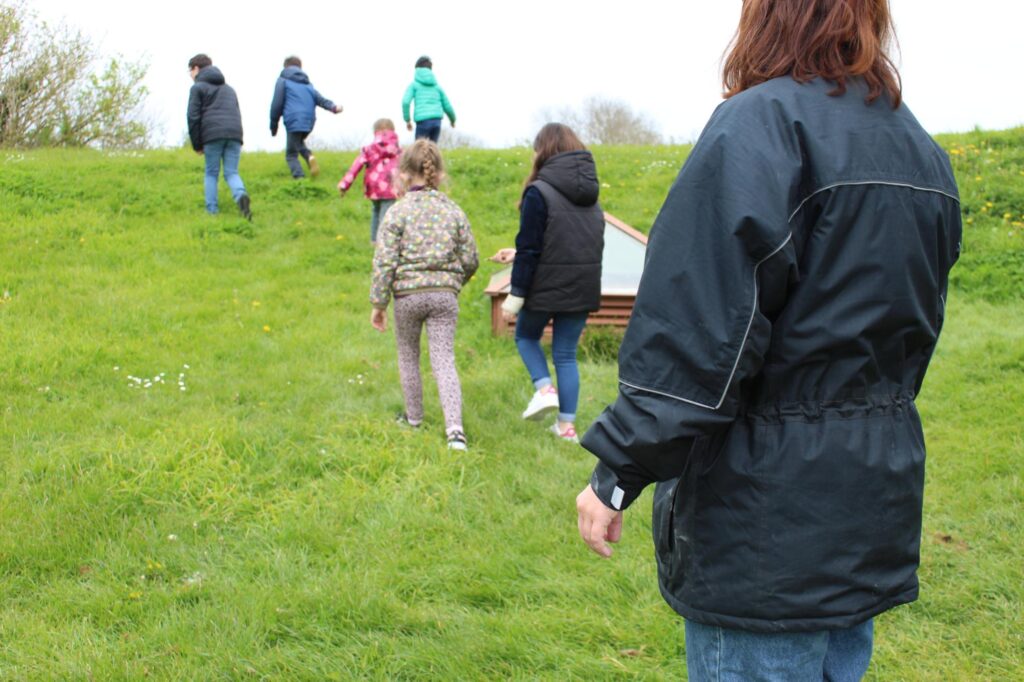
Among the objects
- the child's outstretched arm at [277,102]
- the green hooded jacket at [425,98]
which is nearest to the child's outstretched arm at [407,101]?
the green hooded jacket at [425,98]

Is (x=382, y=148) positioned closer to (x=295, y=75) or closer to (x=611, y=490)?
(x=295, y=75)

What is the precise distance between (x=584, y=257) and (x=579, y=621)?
8.42 feet

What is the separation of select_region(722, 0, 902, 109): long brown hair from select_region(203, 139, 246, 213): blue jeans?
31.2ft

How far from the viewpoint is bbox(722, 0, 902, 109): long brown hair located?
5.74 ft

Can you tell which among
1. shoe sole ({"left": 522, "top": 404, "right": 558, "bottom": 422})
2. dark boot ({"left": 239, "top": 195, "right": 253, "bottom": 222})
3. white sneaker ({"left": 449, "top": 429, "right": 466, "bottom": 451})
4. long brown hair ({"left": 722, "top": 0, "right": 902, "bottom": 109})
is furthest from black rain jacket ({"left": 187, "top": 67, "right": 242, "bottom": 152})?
long brown hair ({"left": 722, "top": 0, "right": 902, "bottom": 109})

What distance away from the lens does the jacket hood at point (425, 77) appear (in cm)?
1238

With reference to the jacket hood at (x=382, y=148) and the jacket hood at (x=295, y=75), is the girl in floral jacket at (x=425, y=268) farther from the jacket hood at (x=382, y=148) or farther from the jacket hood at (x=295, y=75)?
the jacket hood at (x=295, y=75)

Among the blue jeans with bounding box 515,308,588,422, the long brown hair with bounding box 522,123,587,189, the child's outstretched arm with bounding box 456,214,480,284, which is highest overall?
the long brown hair with bounding box 522,123,587,189

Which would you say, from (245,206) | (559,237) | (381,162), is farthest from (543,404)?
(245,206)

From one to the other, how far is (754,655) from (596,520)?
0.38 meters

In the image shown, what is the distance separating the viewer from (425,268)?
5293 mm

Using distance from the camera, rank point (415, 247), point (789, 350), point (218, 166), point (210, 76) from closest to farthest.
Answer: point (789, 350) < point (415, 247) < point (210, 76) < point (218, 166)

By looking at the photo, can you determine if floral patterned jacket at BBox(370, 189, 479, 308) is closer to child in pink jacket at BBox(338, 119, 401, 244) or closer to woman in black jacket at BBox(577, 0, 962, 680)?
woman in black jacket at BBox(577, 0, 962, 680)

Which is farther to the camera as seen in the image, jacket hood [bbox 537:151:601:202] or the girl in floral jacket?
jacket hood [bbox 537:151:601:202]
